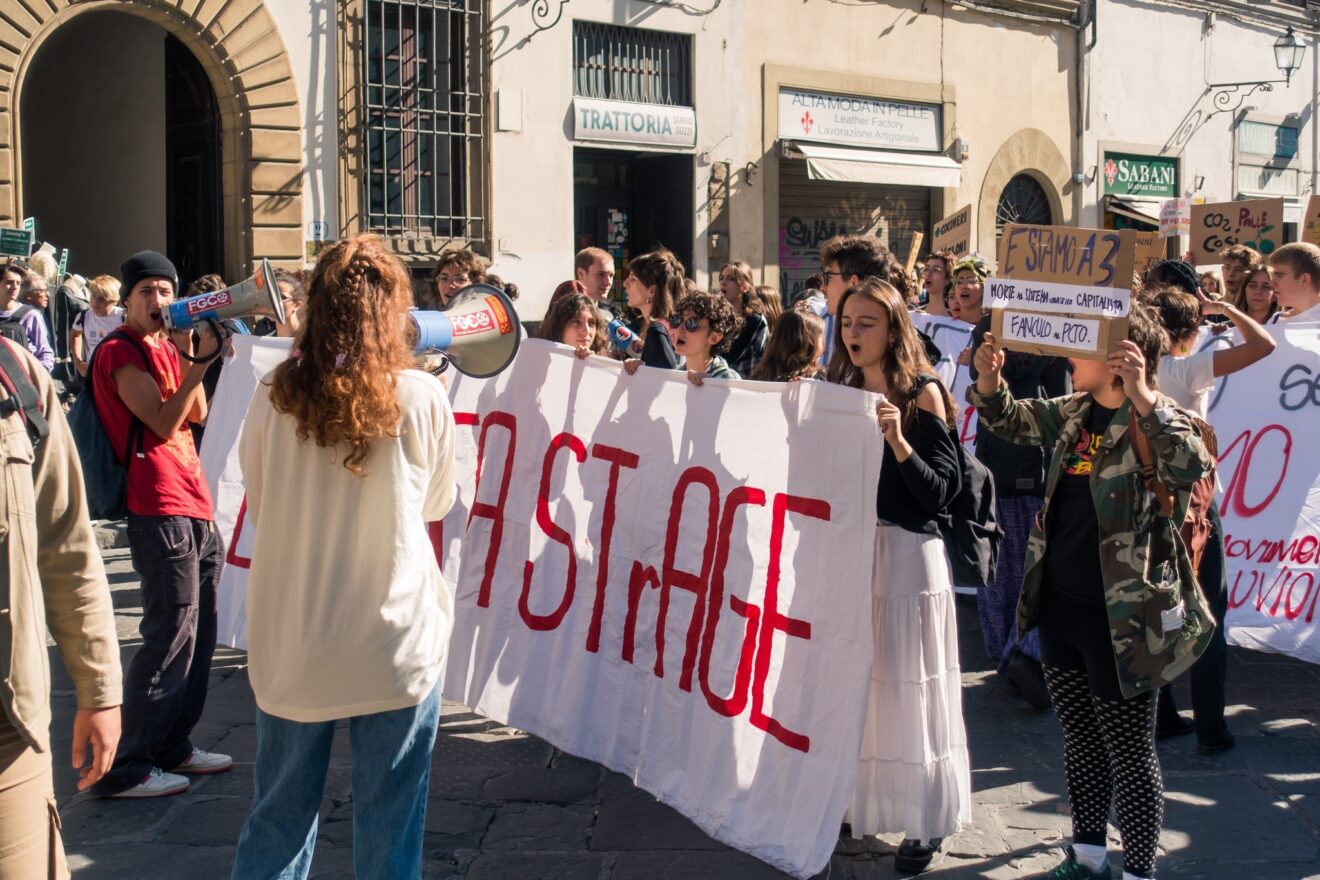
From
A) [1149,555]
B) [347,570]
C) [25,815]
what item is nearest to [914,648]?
[1149,555]

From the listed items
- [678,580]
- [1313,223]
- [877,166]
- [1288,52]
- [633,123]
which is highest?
[1288,52]

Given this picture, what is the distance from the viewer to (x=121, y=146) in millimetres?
15492

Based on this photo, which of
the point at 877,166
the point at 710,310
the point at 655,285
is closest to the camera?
the point at 710,310

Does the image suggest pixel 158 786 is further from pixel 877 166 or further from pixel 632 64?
pixel 877 166

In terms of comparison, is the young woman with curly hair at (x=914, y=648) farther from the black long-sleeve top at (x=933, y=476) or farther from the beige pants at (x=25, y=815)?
the beige pants at (x=25, y=815)

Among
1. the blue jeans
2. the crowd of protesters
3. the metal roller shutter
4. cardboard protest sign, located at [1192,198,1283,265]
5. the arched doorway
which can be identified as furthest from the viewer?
the metal roller shutter

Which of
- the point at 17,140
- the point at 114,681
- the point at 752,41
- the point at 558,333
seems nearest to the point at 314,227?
the point at 17,140

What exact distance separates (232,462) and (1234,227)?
619 cm

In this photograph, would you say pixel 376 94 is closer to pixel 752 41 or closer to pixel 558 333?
pixel 752 41

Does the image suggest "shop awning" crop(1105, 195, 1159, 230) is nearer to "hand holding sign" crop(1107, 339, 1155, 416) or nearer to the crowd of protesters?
the crowd of protesters

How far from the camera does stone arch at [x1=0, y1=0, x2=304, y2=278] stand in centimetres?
1254

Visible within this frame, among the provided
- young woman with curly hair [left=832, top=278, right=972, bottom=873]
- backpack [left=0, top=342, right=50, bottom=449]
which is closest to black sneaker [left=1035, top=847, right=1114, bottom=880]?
young woman with curly hair [left=832, top=278, right=972, bottom=873]

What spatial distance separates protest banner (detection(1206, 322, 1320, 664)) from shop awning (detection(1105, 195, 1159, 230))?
15804 millimetres

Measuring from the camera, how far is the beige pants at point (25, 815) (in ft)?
7.85
